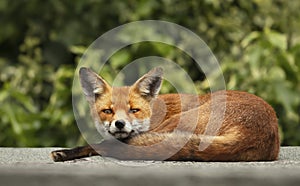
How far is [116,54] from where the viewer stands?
4113 millimetres

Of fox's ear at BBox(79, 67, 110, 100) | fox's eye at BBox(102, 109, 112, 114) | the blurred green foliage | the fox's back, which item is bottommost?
the blurred green foliage

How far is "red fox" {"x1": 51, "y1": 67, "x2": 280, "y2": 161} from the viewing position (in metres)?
2.03

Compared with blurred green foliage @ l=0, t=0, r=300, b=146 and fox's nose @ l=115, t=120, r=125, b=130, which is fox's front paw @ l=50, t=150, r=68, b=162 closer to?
fox's nose @ l=115, t=120, r=125, b=130

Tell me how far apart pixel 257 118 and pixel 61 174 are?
886mm

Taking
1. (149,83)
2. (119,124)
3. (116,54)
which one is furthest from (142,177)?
(116,54)

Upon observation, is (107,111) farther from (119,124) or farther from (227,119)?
(227,119)

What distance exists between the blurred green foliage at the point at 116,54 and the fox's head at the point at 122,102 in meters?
1.68

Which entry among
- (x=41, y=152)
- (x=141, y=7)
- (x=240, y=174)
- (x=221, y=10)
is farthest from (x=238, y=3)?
(x=240, y=174)

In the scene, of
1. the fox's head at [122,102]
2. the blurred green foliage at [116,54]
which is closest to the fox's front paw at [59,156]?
the fox's head at [122,102]

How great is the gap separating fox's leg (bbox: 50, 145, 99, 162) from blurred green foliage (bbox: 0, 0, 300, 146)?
1.75 metres

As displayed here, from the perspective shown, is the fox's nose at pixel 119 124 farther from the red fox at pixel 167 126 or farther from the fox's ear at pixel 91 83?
the fox's ear at pixel 91 83

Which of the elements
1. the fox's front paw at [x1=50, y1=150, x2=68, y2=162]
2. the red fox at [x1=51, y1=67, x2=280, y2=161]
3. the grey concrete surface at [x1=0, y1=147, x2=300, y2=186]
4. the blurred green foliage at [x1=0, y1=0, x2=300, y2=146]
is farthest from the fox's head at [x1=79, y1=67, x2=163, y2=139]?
the blurred green foliage at [x1=0, y1=0, x2=300, y2=146]

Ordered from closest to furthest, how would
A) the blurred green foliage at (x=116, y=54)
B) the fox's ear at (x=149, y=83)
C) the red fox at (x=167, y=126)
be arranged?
1. the red fox at (x=167, y=126)
2. the fox's ear at (x=149, y=83)
3. the blurred green foliage at (x=116, y=54)

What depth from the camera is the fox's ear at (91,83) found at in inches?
84.8
